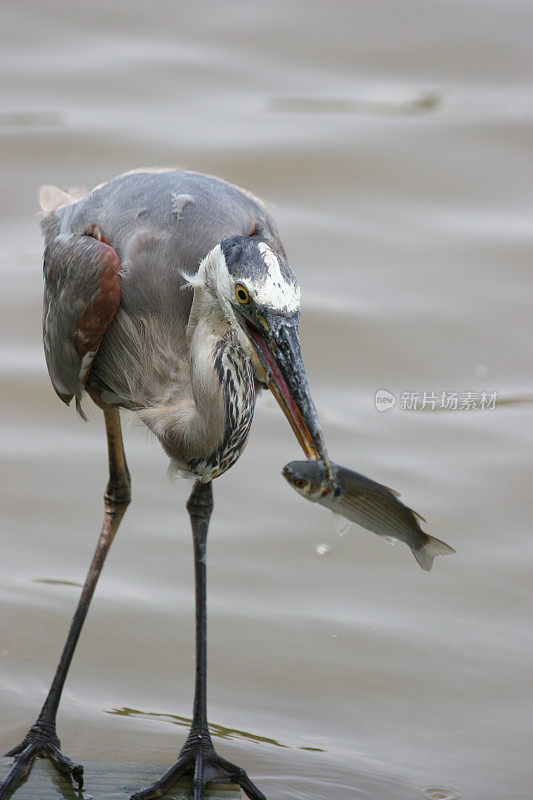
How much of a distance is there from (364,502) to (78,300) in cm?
137

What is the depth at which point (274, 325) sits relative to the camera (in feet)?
11.1

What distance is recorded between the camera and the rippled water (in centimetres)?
458

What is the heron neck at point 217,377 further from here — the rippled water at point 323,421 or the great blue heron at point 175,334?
the rippled water at point 323,421

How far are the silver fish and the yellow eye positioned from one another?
20.5 inches

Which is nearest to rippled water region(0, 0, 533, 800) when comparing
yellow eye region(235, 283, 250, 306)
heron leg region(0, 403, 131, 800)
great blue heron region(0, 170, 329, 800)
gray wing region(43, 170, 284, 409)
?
heron leg region(0, 403, 131, 800)

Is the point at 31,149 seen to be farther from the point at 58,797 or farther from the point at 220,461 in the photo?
the point at 58,797

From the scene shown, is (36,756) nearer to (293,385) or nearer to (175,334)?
(175,334)

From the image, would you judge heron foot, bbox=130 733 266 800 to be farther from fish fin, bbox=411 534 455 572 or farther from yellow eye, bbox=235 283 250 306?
yellow eye, bbox=235 283 250 306

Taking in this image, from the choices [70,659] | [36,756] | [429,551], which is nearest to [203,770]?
[36,756]

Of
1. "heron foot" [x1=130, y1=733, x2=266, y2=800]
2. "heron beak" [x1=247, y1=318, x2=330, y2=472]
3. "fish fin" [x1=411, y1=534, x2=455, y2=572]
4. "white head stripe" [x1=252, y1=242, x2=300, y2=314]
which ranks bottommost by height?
"heron foot" [x1=130, y1=733, x2=266, y2=800]

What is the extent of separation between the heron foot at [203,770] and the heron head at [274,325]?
1285 mm

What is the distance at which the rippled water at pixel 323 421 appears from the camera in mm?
4582

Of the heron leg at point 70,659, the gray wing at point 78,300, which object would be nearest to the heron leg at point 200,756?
the heron leg at point 70,659

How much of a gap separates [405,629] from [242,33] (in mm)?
6044
